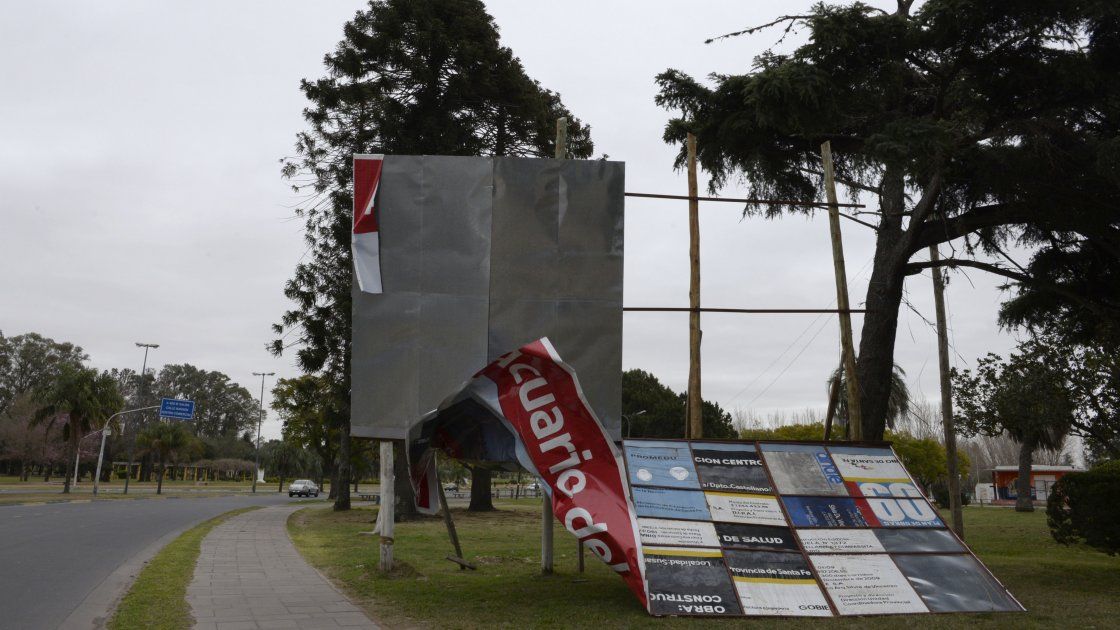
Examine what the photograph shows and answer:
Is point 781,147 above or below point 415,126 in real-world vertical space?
below

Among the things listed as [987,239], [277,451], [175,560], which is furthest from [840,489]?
[277,451]

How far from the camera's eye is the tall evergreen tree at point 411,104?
19953 millimetres

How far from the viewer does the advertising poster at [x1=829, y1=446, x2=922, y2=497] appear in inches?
340

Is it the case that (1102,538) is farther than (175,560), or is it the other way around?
(175,560)

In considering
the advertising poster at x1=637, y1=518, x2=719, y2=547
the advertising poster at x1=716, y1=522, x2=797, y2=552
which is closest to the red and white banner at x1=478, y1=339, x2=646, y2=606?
the advertising poster at x1=637, y1=518, x2=719, y2=547

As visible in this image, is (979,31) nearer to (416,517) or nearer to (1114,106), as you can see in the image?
(1114,106)

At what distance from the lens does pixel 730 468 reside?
874 cm

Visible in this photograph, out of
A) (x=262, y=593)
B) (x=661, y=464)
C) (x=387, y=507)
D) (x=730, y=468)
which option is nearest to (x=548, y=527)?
(x=387, y=507)

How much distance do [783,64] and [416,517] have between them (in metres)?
17.9

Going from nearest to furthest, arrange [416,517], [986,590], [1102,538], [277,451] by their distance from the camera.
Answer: [986,590] < [1102,538] < [416,517] < [277,451]

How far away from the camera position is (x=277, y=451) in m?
74.7

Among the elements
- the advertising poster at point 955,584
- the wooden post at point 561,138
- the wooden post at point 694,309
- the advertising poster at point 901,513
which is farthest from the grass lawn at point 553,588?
the wooden post at point 561,138

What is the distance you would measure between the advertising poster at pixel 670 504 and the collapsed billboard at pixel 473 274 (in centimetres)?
92

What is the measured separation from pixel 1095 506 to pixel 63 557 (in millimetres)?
16112
